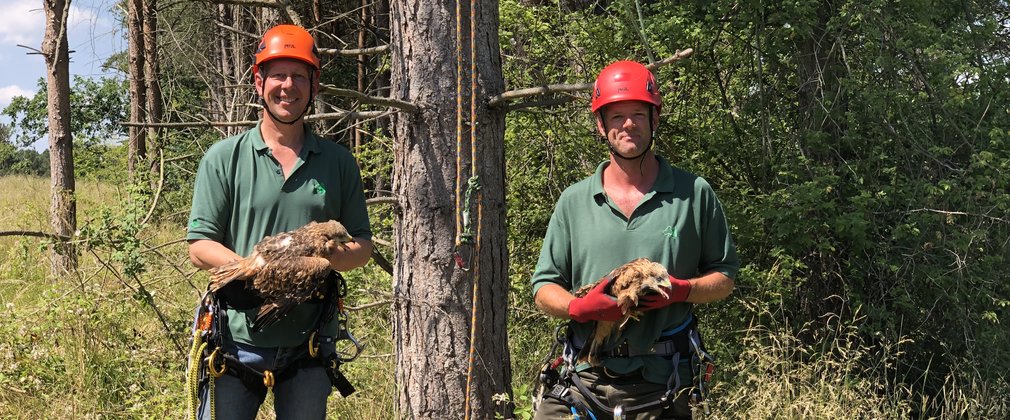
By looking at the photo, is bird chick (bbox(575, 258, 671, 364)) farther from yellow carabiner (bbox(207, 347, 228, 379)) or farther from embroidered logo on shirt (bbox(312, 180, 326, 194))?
yellow carabiner (bbox(207, 347, 228, 379))

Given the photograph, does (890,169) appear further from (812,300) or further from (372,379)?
(372,379)

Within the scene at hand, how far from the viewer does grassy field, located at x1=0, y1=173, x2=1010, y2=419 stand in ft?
17.2

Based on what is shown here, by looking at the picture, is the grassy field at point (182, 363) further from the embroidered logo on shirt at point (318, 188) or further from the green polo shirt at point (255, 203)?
the embroidered logo on shirt at point (318, 188)

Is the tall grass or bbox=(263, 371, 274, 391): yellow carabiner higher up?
bbox=(263, 371, 274, 391): yellow carabiner

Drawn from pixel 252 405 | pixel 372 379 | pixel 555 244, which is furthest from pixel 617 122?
pixel 372 379

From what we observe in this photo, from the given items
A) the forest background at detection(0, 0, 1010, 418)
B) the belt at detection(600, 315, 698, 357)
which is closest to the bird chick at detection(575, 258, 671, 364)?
the belt at detection(600, 315, 698, 357)

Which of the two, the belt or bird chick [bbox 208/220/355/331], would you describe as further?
the belt

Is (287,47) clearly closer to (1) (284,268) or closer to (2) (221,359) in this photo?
(1) (284,268)

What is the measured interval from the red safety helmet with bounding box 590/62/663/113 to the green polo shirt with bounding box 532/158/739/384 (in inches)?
11.3

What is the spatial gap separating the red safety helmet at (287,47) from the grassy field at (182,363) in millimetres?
2155

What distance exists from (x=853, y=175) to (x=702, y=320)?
1.61 metres

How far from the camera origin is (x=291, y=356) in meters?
3.25

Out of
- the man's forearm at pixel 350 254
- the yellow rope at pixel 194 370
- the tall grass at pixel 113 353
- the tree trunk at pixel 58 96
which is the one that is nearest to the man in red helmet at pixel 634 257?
the man's forearm at pixel 350 254

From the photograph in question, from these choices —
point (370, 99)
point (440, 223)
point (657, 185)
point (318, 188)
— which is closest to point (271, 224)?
point (318, 188)
